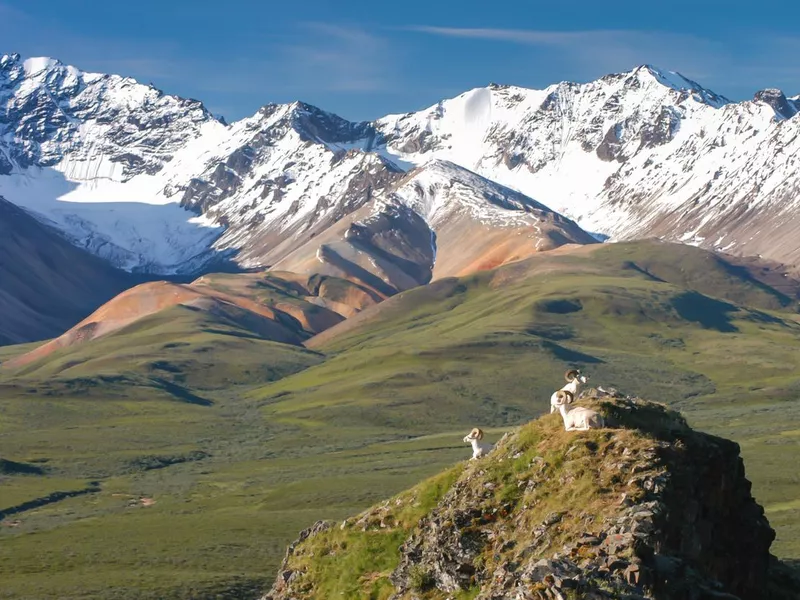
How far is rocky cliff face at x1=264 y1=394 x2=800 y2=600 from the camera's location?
27.0 m

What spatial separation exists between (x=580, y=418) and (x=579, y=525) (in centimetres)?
463

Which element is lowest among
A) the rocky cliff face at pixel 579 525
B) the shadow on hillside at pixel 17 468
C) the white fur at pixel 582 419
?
the shadow on hillside at pixel 17 468

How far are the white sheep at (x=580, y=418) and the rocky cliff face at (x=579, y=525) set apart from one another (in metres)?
0.32

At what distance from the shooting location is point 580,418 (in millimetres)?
34094

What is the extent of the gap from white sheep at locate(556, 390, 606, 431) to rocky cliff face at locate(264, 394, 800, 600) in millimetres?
325

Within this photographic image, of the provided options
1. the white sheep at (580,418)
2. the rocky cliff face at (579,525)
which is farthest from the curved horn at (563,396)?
the rocky cliff face at (579,525)

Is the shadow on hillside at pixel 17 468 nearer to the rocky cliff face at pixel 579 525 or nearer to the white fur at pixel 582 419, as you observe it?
the rocky cliff face at pixel 579 525

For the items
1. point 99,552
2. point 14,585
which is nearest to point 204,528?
point 99,552

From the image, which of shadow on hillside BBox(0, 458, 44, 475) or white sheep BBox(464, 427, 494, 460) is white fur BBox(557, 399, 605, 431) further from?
shadow on hillside BBox(0, 458, 44, 475)

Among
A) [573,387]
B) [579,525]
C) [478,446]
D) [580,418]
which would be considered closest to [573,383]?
[573,387]

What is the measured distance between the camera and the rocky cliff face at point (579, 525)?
27028 mm

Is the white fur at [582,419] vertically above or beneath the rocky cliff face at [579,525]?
above

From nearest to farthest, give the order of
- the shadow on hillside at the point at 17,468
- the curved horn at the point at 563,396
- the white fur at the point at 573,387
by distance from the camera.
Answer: the curved horn at the point at 563,396 → the white fur at the point at 573,387 → the shadow on hillside at the point at 17,468

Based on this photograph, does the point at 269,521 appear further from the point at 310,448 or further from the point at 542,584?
the point at 542,584
